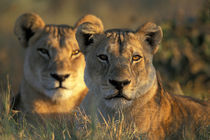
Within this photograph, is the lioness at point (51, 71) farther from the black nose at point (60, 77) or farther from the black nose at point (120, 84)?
the black nose at point (120, 84)

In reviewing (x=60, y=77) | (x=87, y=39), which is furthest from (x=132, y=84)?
(x=60, y=77)

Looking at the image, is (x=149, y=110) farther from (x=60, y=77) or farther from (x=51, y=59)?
(x=51, y=59)

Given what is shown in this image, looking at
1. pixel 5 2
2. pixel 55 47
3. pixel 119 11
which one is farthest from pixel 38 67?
pixel 119 11

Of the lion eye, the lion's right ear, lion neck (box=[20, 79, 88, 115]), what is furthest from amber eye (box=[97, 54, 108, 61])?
the lion's right ear

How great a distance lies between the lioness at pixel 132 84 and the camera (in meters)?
3.62

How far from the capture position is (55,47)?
480 cm

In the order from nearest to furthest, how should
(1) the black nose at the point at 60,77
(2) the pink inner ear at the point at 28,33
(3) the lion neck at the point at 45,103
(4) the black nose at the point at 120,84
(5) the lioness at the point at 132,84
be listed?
(4) the black nose at the point at 120,84
(5) the lioness at the point at 132,84
(1) the black nose at the point at 60,77
(3) the lion neck at the point at 45,103
(2) the pink inner ear at the point at 28,33

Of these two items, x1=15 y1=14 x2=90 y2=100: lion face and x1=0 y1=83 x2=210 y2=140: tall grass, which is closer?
x1=0 y1=83 x2=210 y2=140: tall grass

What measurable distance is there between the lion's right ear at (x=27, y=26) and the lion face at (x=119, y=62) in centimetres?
108

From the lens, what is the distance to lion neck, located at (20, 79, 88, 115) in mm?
4777

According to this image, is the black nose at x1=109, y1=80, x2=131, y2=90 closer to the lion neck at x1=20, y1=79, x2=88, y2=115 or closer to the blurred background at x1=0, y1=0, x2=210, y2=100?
the lion neck at x1=20, y1=79, x2=88, y2=115

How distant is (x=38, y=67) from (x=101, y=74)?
1.25m

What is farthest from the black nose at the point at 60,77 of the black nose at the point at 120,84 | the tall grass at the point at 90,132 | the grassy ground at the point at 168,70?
the black nose at the point at 120,84

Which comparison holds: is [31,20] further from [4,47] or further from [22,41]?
[4,47]
